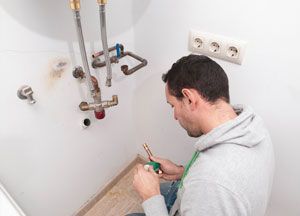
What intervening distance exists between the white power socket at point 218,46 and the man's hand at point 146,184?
55cm

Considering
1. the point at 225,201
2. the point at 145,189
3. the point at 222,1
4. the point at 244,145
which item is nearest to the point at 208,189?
the point at 225,201

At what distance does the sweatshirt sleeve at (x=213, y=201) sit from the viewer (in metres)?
0.61

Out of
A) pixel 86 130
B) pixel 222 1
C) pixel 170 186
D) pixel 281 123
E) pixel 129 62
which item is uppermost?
pixel 222 1

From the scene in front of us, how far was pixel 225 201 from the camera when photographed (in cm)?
61

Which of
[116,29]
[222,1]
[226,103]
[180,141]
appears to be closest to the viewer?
[226,103]

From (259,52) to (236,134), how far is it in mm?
387

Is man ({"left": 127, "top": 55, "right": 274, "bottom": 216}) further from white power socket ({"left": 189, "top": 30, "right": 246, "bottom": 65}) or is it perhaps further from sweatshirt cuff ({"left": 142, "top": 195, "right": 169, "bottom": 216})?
white power socket ({"left": 189, "top": 30, "right": 246, "bottom": 65})

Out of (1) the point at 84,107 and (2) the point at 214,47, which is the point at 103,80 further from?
(2) the point at 214,47

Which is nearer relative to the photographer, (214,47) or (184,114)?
(184,114)

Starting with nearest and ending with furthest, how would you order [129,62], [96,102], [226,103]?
[226,103]
[96,102]
[129,62]

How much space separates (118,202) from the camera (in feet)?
5.06

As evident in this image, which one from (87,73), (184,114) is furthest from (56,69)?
(184,114)

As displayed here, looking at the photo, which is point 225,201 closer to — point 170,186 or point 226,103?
point 226,103

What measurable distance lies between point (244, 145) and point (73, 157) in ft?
2.81
